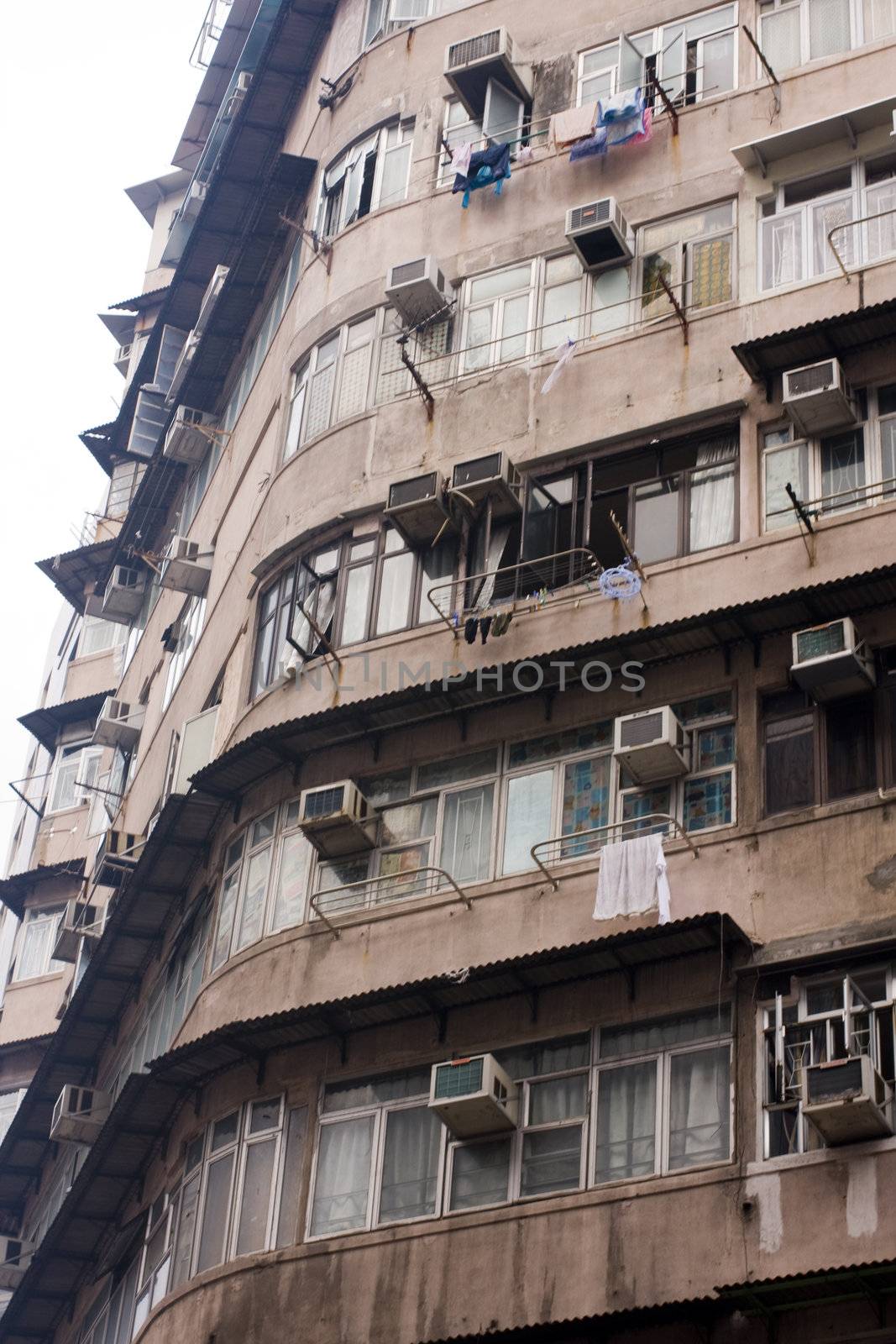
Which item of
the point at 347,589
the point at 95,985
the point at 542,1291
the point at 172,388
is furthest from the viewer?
the point at 172,388

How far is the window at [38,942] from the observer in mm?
35156

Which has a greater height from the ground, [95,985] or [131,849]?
[131,849]

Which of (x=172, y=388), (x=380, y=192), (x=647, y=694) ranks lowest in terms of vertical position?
(x=647, y=694)

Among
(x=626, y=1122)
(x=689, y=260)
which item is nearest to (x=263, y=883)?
(x=626, y=1122)

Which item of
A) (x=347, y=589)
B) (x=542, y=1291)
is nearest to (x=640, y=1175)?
(x=542, y=1291)

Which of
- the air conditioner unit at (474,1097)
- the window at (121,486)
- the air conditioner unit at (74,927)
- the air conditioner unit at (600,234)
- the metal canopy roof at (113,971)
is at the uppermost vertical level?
the window at (121,486)

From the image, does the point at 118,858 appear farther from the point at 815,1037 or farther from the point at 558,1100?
the point at 815,1037

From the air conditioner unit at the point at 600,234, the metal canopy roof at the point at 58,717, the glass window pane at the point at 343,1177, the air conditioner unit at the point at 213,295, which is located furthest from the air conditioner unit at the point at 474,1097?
the metal canopy roof at the point at 58,717

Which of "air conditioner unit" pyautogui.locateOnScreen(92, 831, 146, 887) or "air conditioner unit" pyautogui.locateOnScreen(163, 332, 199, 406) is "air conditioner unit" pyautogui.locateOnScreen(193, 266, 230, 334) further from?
"air conditioner unit" pyautogui.locateOnScreen(92, 831, 146, 887)

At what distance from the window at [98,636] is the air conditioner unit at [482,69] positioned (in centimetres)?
1773

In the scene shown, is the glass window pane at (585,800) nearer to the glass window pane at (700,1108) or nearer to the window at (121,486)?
the glass window pane at (700,1108)

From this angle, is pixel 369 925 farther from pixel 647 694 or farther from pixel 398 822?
pixel 647 694

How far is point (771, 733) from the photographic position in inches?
678

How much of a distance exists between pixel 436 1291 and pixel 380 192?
1325 centimetres
